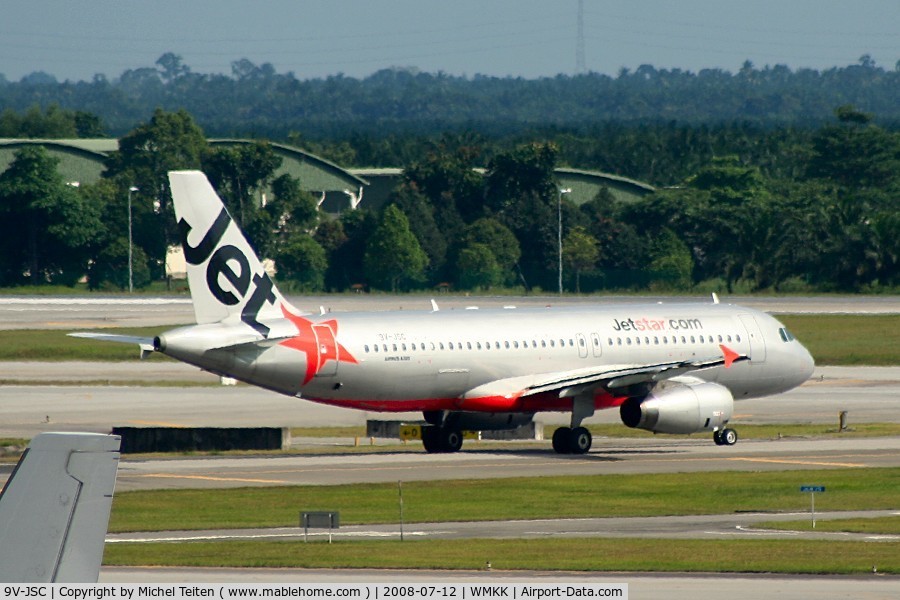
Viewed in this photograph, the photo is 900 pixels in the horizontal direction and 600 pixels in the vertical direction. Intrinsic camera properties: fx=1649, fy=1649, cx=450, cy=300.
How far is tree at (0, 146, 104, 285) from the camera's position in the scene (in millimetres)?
147875

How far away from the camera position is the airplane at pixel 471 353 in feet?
152

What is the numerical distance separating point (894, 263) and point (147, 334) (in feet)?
216

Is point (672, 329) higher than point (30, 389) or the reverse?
higher

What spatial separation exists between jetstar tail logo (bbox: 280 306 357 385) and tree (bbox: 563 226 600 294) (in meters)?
103

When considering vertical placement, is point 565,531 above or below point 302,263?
above

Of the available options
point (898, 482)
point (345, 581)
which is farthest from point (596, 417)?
point (345, 581)

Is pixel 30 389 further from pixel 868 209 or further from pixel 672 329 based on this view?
pixel 868 209

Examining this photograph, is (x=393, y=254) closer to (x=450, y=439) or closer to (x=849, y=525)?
(x=450, y=439)

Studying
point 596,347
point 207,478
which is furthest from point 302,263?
→ point 207,478

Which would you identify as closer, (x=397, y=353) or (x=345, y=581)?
(x=345, y=581)

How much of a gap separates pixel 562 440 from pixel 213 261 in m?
12.3

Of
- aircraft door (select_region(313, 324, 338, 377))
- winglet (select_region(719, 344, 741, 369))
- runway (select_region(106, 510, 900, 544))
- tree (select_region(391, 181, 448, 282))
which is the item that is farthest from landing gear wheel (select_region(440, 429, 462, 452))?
tree (select_region(391, 181, 448, 282))

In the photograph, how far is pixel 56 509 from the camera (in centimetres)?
1395

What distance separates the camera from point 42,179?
14962 cm
